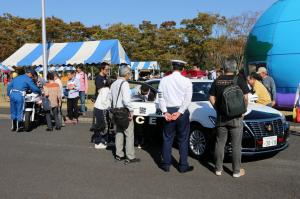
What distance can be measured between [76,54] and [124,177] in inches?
592

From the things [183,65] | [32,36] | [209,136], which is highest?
[32,36]

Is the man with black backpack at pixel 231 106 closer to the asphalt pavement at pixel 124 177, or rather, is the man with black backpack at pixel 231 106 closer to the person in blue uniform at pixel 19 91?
the asphalt pavement at pixel 124 177

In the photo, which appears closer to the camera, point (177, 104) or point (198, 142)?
point (177, 104)

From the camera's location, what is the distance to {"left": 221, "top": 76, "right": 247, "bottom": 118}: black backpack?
18.9 ft

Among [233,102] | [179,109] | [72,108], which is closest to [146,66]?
[72,108]

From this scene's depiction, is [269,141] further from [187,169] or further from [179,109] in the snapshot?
[179,109]

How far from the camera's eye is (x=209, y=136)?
23.0 ft

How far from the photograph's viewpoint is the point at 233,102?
5762 mm

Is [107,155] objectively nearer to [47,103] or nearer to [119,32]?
[47,103]

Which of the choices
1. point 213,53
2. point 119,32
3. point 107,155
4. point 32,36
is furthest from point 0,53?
point 107,155

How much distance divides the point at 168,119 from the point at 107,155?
7.38 feet

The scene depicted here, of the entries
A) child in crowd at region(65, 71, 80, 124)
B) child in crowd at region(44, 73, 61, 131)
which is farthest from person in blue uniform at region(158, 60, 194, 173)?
child in crowd at region(65, 71, 80, 124)

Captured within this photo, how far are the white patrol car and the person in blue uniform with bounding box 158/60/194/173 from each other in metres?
0.87

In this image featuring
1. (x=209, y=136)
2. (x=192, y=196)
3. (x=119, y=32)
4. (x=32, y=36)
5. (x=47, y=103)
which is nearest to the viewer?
(x=192, y=196)
